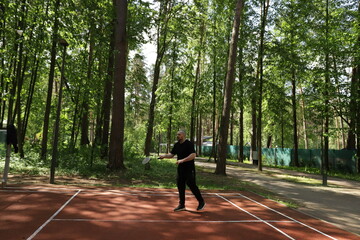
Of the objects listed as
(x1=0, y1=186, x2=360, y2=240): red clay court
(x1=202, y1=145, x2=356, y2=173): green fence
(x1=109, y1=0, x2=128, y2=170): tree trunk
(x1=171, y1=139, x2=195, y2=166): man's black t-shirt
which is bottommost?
(x1=0, y1=186, x2=360, y2=240): red clay court

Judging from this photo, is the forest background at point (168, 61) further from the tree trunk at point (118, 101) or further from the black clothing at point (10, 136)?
the black clothing at point (10, 136)

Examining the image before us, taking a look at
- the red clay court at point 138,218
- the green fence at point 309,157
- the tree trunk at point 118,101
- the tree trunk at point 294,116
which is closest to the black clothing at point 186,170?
the red clay court at point 138,218

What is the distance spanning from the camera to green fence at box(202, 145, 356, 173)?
21250 millimetres

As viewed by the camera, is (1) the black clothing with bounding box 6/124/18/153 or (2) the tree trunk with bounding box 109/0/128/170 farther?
(2) the tree trunk with bounding box 109/0/128/170

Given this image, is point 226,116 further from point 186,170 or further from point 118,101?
point 186,170

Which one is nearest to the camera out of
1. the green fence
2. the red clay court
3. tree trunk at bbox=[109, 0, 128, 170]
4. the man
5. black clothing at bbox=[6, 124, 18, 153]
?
the red clay court

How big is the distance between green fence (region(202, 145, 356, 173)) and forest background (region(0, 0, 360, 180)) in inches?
62.9

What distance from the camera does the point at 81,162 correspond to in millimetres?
14016

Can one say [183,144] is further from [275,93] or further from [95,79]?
[275,93]

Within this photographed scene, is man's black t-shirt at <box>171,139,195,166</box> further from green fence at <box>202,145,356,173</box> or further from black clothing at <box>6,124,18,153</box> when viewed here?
green fence at <box>202,145,356,173</box>

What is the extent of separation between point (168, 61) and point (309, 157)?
662 inches

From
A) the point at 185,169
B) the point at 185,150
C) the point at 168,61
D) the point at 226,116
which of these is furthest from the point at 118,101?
the point at 168,61

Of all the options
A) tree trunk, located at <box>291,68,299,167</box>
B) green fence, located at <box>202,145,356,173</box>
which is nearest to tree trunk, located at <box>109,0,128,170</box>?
tree trunk, located at <box>291,68,299,167</box>

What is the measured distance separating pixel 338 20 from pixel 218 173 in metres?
14.6
